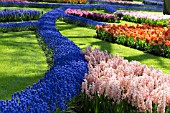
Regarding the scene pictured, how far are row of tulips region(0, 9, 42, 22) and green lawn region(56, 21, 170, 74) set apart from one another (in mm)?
1527

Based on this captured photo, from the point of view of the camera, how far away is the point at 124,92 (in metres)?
4.80

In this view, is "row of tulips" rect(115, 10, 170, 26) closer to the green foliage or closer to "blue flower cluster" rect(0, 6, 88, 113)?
the green foliage

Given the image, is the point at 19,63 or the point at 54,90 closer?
the point at 54,90

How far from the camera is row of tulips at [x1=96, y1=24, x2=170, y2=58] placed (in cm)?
1000

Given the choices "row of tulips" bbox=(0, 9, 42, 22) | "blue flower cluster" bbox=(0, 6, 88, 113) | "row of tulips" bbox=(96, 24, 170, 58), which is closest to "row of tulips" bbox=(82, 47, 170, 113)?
"blue flower cluster" bbox=(0, 6, 88, 113)

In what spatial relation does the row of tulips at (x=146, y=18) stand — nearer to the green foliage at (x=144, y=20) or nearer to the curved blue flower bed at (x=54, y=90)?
the green foliage at (x=144, y=20)

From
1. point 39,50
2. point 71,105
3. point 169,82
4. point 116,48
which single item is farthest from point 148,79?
point 116,48

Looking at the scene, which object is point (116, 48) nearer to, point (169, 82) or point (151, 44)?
point (151, 44)

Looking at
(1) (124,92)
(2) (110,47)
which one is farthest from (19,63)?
(1) (124,92)

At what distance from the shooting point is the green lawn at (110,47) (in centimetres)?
894

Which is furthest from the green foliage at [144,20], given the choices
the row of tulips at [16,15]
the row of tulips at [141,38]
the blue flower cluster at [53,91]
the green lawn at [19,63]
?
the blue flower cluster at [53,91]

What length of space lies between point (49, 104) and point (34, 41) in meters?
7.00

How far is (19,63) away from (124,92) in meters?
3.77

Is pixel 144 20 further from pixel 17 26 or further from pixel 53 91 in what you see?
pixel 53 91
